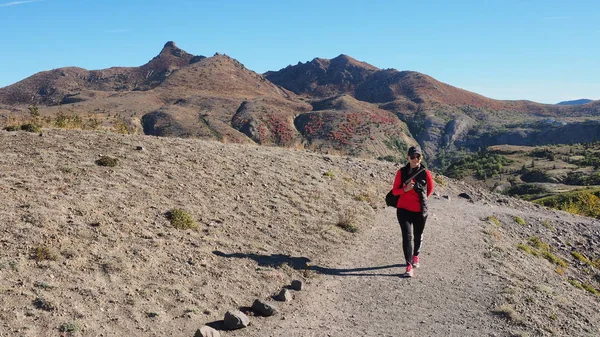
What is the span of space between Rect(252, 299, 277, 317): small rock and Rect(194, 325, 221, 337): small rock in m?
1.11

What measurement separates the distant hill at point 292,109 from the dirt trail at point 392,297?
Result: 43.4 metres

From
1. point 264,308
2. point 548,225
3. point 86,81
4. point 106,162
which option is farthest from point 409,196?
point 86,81

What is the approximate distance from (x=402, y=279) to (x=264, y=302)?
3.43 metres

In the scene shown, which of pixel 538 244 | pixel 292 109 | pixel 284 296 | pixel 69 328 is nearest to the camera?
pixel 69 328

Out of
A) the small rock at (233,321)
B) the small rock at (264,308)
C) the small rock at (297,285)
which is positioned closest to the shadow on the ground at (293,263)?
the small rock at (297,285)

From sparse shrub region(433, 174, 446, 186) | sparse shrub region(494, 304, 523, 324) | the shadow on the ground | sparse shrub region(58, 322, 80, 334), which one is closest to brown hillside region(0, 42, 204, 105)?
sparse shrub region(433, 174, 446, 186)

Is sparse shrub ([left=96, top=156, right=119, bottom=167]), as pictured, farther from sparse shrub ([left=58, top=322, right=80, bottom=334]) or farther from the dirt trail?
sparse shrub ([left=58, top=322, right=80, bottom=334])

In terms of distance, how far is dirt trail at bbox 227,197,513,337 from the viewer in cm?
719

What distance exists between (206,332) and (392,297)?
3.83m

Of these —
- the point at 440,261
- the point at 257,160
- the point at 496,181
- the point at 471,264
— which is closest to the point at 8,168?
the point at 257,160

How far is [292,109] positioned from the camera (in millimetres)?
114062

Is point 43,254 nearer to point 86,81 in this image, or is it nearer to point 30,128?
point 30,128

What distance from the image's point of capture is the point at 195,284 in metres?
7.96

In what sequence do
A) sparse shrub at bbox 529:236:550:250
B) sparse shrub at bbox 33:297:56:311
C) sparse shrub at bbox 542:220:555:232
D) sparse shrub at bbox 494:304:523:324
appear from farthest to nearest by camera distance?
sparse shrub at bbox 542:220:555:232 → sparse shrub at bbox 529:236:550:250 → sparse shrub at bbox 494:304:523:324 → sparse shrub at bbox 33:297:56:311
